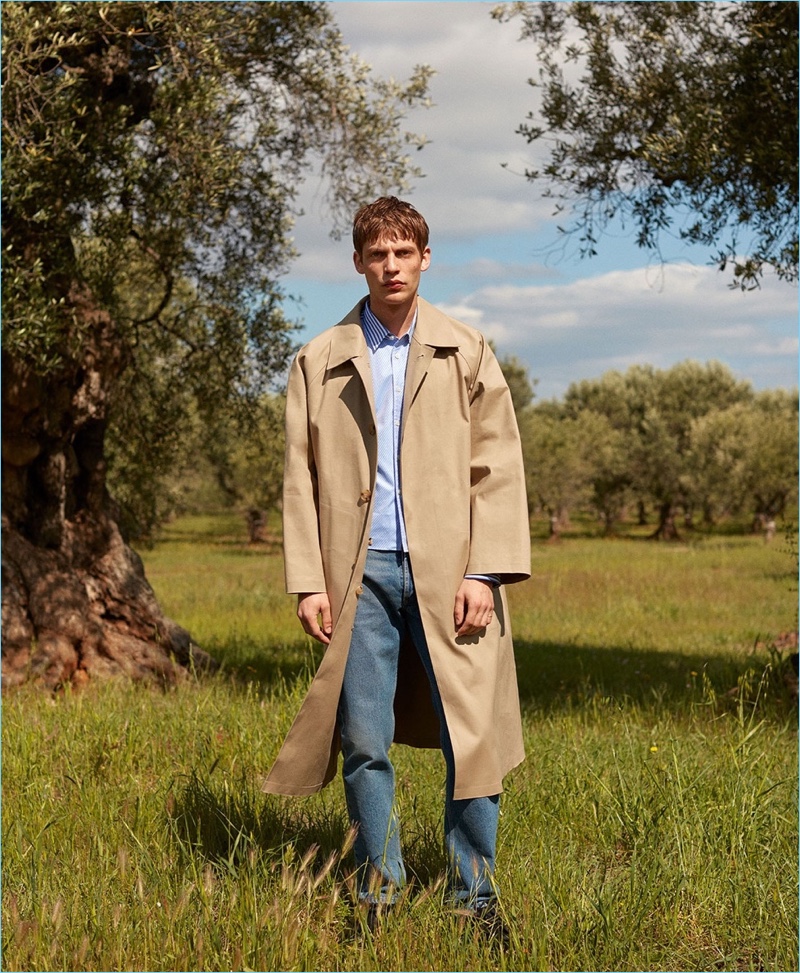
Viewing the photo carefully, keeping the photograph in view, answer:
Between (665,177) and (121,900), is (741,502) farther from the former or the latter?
(121,900)

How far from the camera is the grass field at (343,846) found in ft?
13.3

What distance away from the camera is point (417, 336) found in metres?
4.37

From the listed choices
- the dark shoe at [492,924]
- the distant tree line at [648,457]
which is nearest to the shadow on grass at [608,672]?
the dark shoe at [492,924]

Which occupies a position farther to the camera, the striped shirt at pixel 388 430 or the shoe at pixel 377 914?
the striped shirt at pixel 388 430

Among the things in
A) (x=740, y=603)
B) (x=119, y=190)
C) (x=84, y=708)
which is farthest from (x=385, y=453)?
(x=740, y=603)

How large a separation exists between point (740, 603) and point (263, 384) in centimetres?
1298

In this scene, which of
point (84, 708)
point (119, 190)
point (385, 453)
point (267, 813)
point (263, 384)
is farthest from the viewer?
point (263, 384)

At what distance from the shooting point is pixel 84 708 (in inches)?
324

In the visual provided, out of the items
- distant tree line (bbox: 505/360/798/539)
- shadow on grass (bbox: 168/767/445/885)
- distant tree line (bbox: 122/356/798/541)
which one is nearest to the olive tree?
shadow on grass (bbox: 168/767/445/885)

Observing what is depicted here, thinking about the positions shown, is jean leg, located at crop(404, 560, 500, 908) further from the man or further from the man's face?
the man's face

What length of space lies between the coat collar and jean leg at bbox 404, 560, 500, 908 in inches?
40.1

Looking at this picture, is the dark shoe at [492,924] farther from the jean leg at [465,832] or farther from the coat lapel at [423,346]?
the coat lapel at [423,346]

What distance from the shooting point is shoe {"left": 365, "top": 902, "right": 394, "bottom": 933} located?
13.4ft

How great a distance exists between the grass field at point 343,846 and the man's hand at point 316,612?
2.79 ft
